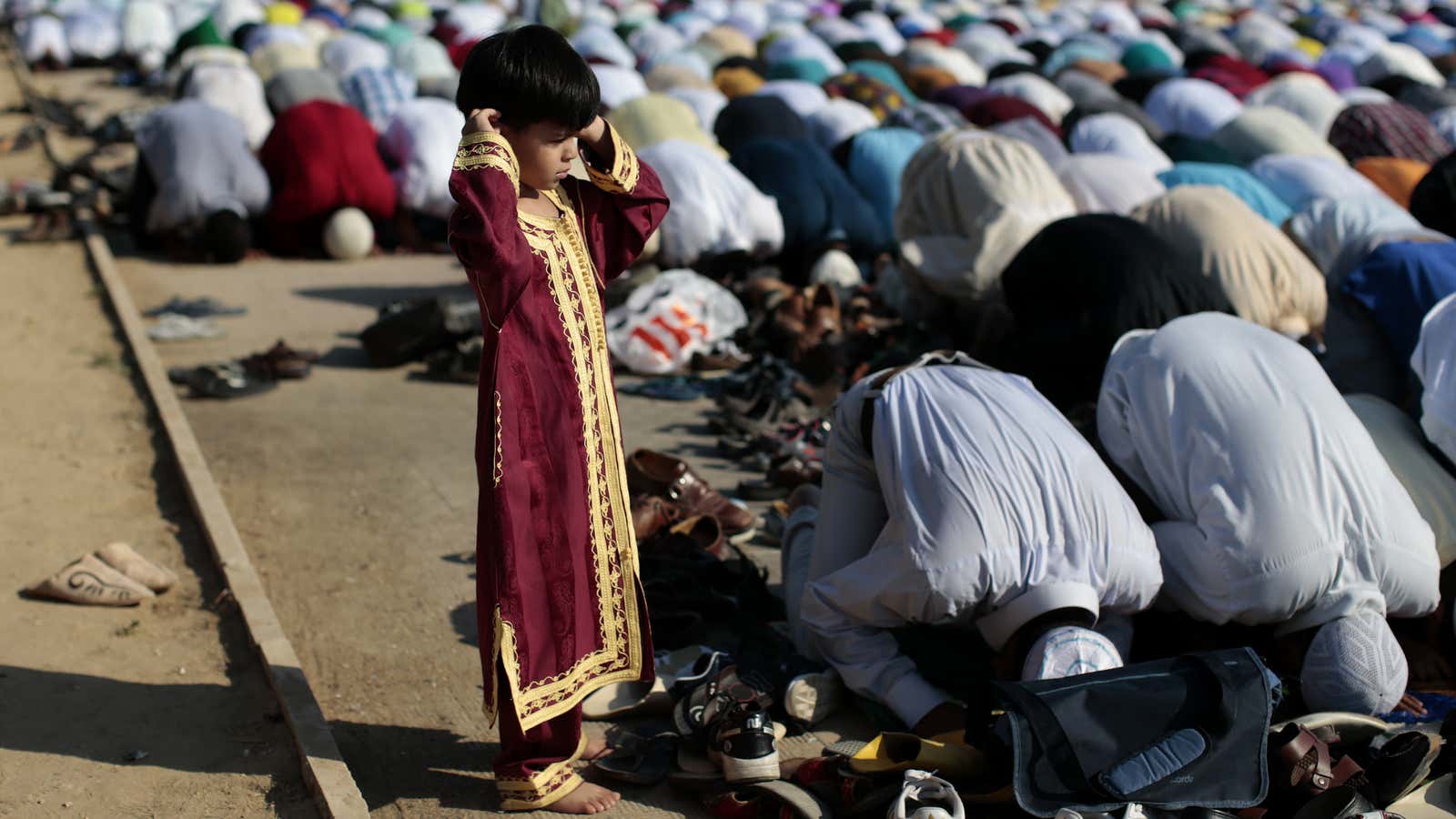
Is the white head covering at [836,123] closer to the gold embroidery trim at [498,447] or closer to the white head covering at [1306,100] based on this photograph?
the white head covering at [1306,100]

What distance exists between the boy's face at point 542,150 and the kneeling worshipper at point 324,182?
288 inches

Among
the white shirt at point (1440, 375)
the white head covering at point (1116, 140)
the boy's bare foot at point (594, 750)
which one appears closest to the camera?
the boy's bare foot at point (594, 750)

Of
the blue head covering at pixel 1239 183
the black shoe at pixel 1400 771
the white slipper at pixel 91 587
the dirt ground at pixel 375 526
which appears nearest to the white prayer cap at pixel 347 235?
the dirt ground at pixel 375 526

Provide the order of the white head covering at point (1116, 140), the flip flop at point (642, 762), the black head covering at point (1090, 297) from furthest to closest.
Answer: the white head covering at point (1116, 140) < the black head covering at point (1090, 297) < the flip flop at point (642, 762)

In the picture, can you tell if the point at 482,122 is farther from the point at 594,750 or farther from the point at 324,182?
the point at 324,182

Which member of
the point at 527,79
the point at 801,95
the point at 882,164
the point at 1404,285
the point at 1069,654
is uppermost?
the point at 527,79

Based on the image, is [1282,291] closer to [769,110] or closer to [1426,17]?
[769,110]

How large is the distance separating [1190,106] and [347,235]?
830 centimetres

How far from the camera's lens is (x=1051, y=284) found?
586cm

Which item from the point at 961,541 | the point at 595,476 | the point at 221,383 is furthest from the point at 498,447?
the point at 221,383

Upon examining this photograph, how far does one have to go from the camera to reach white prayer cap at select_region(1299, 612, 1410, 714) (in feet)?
11.1

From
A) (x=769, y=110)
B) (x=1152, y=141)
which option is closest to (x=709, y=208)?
(x=769, y=110)

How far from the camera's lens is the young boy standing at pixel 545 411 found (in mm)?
2801

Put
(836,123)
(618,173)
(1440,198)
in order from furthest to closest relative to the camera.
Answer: (836,123) < (1440,198) < (618,173)
